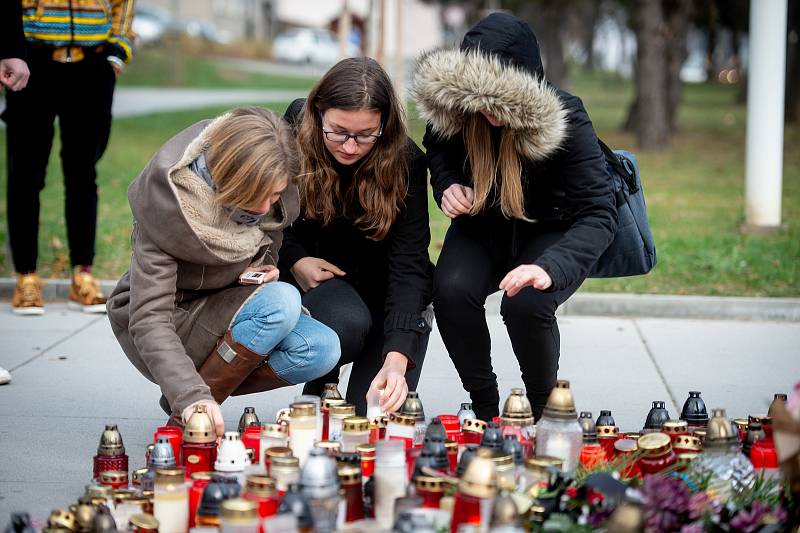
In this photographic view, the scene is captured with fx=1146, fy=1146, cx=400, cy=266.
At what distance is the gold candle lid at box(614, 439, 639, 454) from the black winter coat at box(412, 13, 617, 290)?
545 mm

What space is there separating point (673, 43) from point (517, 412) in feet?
48.2

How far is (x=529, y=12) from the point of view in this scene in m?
39.1

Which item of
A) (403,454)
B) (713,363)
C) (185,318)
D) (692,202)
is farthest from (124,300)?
(692,202)

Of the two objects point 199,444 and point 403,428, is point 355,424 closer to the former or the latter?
point 403,428

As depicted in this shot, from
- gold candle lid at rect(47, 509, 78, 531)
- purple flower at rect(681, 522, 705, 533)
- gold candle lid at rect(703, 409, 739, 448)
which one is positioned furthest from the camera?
gold candle lid at rect(703, 409, 739, 448)

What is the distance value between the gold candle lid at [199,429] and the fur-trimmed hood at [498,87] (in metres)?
1.28

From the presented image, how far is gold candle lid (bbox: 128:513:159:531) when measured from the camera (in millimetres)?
2740

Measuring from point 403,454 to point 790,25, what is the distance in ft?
74.8

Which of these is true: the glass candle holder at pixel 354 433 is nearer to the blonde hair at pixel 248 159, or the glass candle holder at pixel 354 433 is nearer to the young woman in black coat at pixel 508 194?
the young woman in black coat at pixel 508 194

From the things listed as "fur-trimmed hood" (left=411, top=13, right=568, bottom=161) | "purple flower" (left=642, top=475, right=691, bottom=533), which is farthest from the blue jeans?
"purple flower" (left=642, top=475, right=691, bottom=533)

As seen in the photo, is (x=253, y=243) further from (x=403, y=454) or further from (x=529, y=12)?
(x=529, y=12)

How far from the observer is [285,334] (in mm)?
3764

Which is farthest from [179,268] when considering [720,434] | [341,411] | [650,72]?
[650,72]

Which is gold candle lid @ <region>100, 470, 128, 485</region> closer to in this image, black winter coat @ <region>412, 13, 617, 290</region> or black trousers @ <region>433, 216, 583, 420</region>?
black trousers @ <region>433, 216, 583, 420</region>
